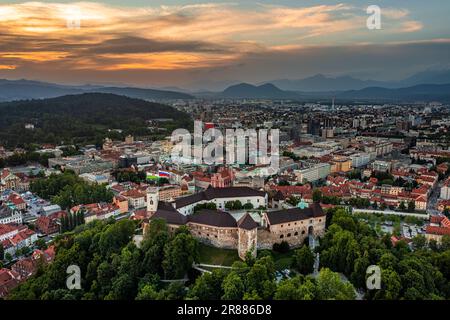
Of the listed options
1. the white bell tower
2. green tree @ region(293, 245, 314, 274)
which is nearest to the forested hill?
the white bell tower

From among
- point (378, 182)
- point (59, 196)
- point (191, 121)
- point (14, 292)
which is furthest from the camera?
point (191, 121)

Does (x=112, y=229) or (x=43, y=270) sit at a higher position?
(x=112, y=229)

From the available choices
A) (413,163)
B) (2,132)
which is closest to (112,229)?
(413,163)

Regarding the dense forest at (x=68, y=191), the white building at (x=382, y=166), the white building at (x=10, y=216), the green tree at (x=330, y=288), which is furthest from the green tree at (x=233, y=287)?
the white building at (x=382, y=166)

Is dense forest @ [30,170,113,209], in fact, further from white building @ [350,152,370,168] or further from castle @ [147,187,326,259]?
white building @ [350,152,370,168]

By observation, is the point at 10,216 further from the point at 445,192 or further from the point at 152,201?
the point at 445,192

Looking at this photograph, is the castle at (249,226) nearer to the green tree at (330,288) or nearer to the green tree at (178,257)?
the green tree at (178,257)

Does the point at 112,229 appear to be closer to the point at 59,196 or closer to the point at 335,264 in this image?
the point at 335,264

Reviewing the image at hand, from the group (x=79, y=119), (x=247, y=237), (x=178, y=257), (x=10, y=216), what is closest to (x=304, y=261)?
(x=247, y=237)
